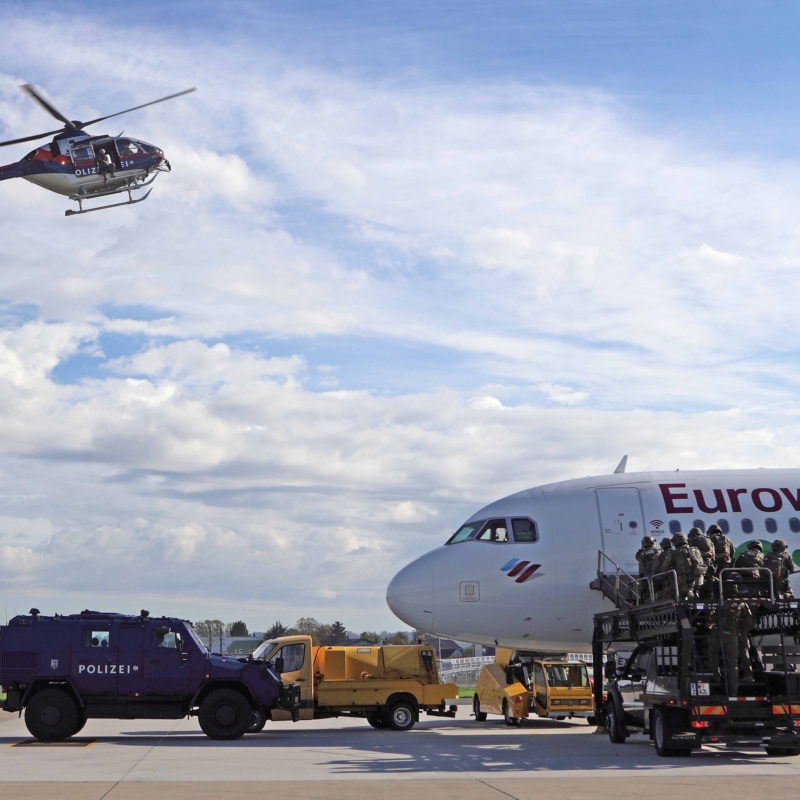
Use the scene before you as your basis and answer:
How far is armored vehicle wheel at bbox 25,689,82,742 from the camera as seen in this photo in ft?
69.3

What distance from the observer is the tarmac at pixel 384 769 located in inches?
520

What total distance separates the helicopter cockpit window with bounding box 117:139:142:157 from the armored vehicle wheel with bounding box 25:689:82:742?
27.2 meters

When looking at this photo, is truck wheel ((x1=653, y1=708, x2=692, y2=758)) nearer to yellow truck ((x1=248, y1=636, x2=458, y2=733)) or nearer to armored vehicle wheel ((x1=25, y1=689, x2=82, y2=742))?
yellow truck ((x1=248, y1=636, x2=458, y2=733))

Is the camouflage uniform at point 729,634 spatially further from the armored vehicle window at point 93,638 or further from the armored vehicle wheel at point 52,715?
the armored vehicle wheel at point 52,715

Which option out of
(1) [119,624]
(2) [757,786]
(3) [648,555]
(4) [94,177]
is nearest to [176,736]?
(1) [119,624]

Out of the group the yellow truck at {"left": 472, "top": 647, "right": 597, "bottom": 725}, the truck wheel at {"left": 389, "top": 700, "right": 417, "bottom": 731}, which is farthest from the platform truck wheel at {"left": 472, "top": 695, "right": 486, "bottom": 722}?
the truck wheel at {"left": 389, "top": 700, "right": 417, "bottom": 731}

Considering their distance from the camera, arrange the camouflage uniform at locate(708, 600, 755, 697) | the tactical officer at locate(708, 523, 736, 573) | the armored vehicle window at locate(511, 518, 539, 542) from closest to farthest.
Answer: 1. the camouflage uniform at locate(708, 600, 755, 697)
2. the tactical officer at locate(708, 523, 736, 573)
3. the armored vehicle window at locate(511, 518, 539, 542)

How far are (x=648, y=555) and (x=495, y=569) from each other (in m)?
3.64

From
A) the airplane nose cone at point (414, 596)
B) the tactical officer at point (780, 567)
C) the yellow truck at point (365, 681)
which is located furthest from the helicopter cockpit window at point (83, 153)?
the tactical officer at point (780, 567)

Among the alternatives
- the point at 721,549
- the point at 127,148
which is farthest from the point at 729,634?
the point at 127,148

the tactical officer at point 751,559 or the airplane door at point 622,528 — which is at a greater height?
the airplane door at point 622,528

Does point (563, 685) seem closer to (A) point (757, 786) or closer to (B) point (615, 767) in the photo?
(B) point (615, 767)

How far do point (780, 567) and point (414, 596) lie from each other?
24.4 ft

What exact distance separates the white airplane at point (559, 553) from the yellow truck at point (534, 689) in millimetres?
2726
